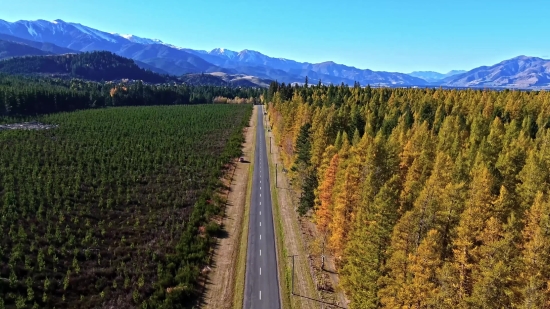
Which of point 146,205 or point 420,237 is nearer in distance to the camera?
point 420,237

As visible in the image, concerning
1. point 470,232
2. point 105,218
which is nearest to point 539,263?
point 470,232

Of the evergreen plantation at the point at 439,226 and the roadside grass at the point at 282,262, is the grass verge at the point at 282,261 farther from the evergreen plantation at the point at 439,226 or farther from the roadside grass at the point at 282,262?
the evergreen plantation at the point at 439,226

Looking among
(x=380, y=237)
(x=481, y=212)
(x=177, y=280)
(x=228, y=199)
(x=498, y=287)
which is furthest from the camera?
(x=228, y=199)

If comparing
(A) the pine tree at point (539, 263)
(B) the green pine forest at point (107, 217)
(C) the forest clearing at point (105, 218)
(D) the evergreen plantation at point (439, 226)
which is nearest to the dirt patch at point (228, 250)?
(B) the green pine forest at point (107, 217)

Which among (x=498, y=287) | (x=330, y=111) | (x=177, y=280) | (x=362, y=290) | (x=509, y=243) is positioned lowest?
(x=177, y=280)

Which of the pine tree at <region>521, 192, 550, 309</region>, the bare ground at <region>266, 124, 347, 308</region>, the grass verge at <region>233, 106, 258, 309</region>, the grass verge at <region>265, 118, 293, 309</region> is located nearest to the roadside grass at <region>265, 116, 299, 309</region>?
the grass verge at <region>265, 118, 293, 309</region>

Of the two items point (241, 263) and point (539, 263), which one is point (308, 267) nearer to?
point (241, 263)

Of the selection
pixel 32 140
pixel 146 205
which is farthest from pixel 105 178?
pixel 32 140

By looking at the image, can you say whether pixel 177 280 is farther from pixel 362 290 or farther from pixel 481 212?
pixel 481 212
